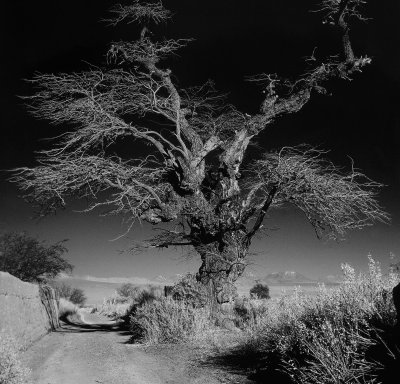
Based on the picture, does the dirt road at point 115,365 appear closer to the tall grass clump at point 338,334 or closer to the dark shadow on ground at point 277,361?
the dark shadow on ground at point 277,361

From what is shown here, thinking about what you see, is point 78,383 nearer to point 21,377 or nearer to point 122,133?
point 21,377

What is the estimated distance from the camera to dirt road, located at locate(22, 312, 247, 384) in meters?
5.46

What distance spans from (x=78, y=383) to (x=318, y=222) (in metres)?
9.17

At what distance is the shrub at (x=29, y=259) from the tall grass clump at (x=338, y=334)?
882 inches

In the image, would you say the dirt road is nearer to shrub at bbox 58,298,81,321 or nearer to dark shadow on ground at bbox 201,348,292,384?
dark shadow on ground at bbox 201,348,292,384

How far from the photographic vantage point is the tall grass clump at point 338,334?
12.4 feet

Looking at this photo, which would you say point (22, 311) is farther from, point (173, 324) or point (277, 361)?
point (277, 361)

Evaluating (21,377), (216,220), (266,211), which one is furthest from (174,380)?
(266,211)

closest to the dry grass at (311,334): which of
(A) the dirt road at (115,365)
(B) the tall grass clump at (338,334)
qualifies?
(B) the tall grass clump at (338,334)

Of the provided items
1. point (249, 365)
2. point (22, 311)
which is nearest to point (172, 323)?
point (249, 365)

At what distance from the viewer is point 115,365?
6465 millimetres

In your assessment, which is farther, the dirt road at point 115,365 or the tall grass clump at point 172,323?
the tall grass clump at point 172,323

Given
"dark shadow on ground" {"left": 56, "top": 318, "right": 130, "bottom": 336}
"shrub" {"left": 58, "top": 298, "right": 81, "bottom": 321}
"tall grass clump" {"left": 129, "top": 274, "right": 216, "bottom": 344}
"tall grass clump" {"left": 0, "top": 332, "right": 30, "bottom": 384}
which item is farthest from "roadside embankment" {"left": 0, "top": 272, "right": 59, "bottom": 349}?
"shrub" {"left": 58, "top": 298, "right": 81, "bottom": 321}

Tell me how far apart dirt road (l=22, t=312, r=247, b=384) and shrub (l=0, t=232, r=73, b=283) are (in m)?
17.9
